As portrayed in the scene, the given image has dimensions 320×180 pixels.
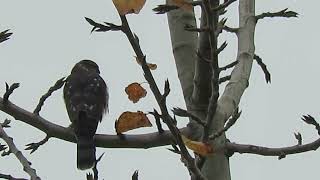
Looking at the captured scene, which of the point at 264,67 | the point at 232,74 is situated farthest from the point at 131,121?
the point at 264,67

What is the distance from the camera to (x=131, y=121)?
3.20 m

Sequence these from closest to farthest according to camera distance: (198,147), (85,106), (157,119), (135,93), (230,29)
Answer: (198,147), (157,119), (135,93), (230,29), (85,106)

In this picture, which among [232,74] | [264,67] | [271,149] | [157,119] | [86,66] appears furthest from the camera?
[86,66]

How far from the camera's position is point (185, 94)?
3.97 meters

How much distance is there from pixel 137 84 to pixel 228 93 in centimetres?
81

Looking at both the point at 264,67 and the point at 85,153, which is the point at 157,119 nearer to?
the point at 264,67

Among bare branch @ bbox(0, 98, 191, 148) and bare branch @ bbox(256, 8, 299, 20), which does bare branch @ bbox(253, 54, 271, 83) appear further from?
bare branch @ bbox(0, 98, 191, 148)

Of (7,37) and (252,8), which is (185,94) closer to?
(252,8)

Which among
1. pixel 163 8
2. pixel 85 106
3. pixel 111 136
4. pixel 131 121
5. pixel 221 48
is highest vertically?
pixel 163 8

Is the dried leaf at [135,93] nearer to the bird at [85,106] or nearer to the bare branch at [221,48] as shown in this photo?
the bare branch at [221,48]

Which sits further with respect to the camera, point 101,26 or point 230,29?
point 230,29

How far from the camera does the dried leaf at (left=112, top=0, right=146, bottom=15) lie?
7.92 ft

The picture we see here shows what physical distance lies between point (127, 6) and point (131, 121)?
2.94 feet

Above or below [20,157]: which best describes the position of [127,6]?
above
